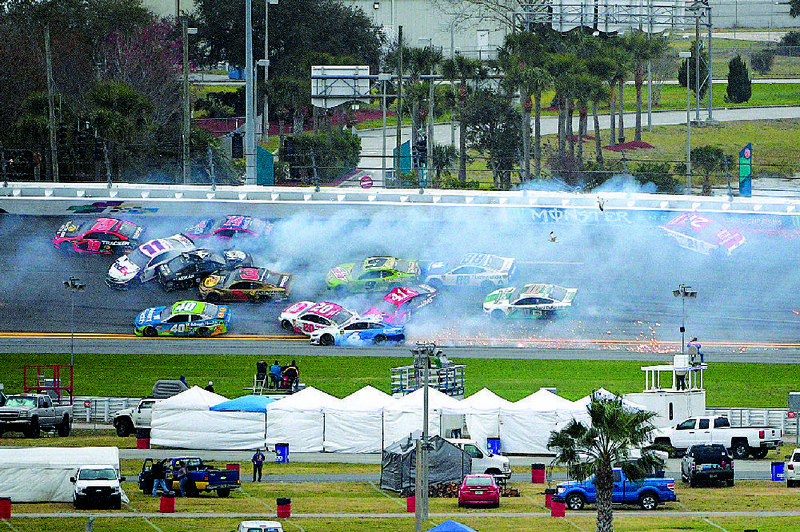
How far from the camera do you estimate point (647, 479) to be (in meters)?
36.0

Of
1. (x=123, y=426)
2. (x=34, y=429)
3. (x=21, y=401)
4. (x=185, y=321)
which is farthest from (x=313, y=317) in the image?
(x=34, y=429)

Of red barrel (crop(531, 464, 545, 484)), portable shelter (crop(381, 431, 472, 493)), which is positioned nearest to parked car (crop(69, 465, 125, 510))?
portable shelter (crop(381, 431, 472, 493))

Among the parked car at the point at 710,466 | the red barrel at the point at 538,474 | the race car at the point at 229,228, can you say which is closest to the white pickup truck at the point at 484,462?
the red barrel at the point at 538,474

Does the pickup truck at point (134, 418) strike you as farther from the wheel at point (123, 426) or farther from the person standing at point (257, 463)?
the person standing at point (257, 463)

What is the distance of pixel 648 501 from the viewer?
3578cm

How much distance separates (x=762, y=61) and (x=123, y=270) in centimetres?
7619

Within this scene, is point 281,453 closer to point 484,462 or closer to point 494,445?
point 494,445

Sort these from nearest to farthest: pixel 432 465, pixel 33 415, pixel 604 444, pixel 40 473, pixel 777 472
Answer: pixel 604 444 < pixel 40 473 < pixel 432 465 < pixel 777 472 < pixel 33 415

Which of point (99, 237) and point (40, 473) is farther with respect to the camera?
point (99, 237)

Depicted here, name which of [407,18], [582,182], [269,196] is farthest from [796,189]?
[407,18]

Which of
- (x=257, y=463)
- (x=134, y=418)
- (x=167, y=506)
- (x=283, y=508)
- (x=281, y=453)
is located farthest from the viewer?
(x=134, y=418)

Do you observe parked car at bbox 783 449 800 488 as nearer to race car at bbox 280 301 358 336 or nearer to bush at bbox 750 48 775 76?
race car at bbox 280 301 358 336

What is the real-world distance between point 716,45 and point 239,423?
89.9 metres

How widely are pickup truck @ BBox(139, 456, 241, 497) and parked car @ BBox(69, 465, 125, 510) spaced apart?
5.02ft
